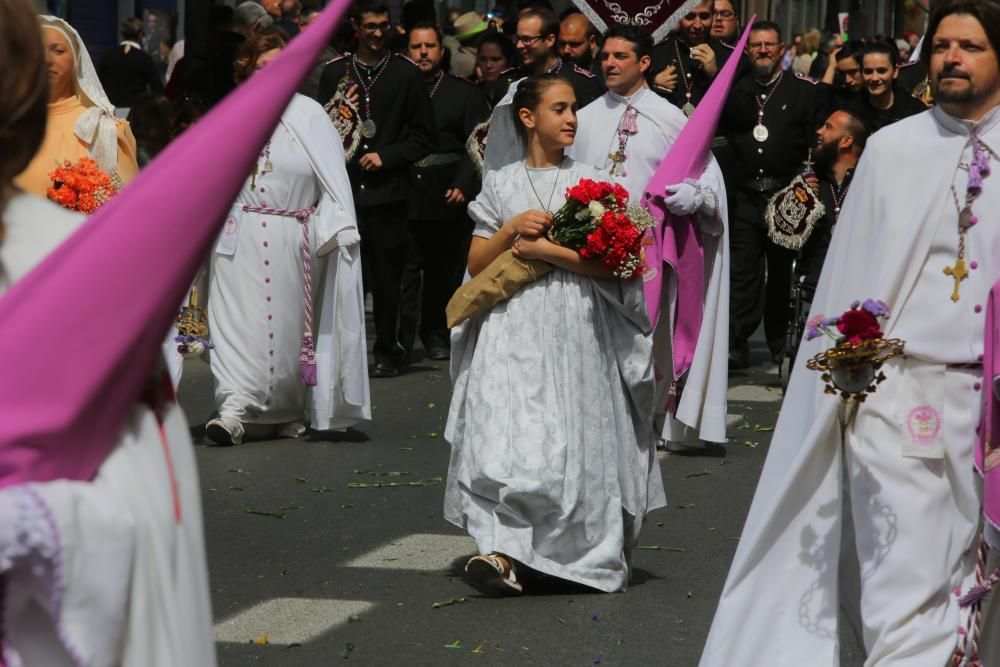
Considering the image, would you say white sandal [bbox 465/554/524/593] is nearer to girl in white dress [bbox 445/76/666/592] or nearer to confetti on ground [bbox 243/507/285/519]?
girl in white dress [bbox 445/76/666/592]

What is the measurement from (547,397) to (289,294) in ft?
12.7

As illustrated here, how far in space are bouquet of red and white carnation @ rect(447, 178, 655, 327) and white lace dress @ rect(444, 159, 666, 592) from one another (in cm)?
9

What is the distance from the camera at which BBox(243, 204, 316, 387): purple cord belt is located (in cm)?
1063

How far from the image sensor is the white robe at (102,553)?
267 centimetres

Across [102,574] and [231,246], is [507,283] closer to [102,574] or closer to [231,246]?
A: [231,246]

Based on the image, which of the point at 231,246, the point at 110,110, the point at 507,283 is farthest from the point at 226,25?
the point at 507,283

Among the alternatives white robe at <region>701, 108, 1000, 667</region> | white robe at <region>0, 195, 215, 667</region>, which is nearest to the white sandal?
white robe at <region>701, 108, 1000, 667</region>

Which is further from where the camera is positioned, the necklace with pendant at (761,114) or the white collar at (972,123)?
the necklace with pendant at (761,114)

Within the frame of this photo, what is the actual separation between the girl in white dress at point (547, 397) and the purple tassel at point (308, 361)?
3166mm

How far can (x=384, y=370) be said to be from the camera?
13336 mm

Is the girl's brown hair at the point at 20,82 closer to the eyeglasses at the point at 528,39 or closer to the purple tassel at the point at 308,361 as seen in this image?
the purple tassel at the point at 308,361

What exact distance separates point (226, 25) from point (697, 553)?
27.4 feet

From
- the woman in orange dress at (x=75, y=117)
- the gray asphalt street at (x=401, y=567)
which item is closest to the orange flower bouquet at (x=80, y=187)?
the woman in orange dress at (x=75, y=117)

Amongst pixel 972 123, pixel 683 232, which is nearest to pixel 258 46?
pixel 683 232
